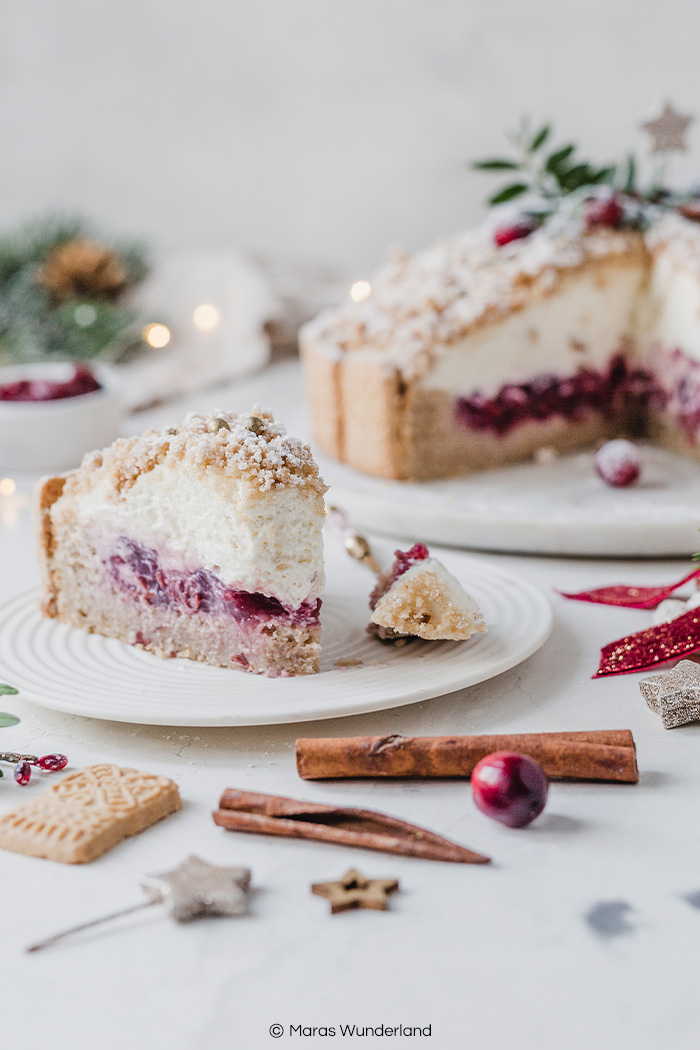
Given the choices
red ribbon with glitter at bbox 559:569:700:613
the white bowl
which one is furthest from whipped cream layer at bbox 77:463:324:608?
the white bowl

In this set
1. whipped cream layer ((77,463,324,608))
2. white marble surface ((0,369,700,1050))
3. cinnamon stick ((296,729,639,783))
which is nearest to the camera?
white marble surface ((0,369,700,1050))

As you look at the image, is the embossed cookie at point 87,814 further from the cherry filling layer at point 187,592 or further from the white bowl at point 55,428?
the white bowl at point 55,428

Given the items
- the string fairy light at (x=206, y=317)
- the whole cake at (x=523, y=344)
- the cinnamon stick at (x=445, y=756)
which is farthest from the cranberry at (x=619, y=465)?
the string fairy light at (x=206, y=317)

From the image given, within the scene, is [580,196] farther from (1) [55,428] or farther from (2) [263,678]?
(2) [263,678]

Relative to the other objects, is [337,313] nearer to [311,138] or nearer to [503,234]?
[503,234]

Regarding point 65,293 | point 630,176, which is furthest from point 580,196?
point 65,293

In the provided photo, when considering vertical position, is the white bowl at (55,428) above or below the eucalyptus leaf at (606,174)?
below

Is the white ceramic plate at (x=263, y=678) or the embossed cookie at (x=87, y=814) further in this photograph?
the white ceramic plate at (x=263, y=678)

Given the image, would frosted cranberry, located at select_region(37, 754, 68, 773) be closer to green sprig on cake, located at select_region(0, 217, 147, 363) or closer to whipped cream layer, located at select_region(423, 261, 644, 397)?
whipped cream layer, located at select_region(423, 261, 644, 397)
